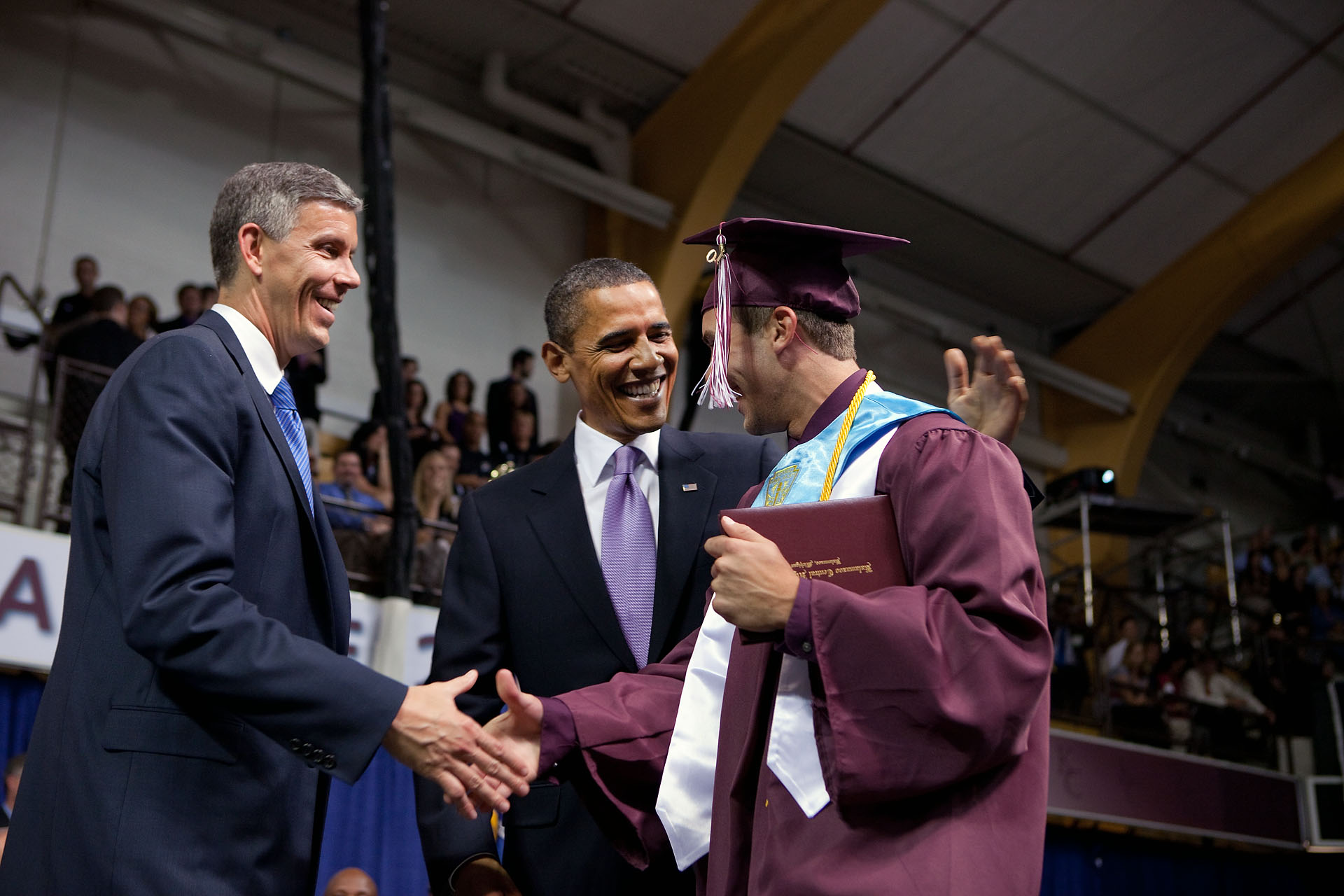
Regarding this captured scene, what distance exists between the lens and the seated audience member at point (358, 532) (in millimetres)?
7840

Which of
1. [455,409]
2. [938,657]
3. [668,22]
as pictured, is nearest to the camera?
[938,657]

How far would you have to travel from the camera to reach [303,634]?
2256mm

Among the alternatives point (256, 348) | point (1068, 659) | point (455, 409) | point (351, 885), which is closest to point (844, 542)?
point (256, 348)

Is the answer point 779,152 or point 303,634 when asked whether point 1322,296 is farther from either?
point 303,634

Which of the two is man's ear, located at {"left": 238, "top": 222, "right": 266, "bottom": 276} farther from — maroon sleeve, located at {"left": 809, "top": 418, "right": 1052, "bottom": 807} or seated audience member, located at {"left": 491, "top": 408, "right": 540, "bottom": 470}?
seated audience member, located at {"left": 491, "top": 408, "right": 540, "bottom": 470}

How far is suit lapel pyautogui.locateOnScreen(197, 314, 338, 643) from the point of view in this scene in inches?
88.5

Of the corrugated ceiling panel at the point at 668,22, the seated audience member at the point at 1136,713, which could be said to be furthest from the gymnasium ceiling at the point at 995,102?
the seated audience member at the point at 1136,713

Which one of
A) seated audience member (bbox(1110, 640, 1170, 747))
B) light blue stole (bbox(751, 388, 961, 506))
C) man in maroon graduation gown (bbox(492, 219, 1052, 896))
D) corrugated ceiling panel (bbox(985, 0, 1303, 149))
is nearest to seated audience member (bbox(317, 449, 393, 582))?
light blue stole (bbox(751, 388, 961, 506))

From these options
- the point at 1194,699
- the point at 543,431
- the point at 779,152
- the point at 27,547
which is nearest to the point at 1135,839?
the point at 1194,699

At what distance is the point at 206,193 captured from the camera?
10477 millimetres

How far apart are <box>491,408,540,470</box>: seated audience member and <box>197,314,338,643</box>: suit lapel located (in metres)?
7.40

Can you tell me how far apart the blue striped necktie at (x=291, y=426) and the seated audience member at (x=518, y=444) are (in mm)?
7270

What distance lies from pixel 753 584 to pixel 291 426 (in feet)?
3.29

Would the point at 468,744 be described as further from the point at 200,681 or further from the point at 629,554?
the point at 629,554
